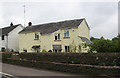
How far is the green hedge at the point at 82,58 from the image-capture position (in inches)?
406

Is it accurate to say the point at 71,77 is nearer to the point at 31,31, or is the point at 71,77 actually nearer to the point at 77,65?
the point at 77,65

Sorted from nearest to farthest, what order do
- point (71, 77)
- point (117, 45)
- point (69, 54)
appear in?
point (71, 77) < point (117, 45) < point (69, 54)

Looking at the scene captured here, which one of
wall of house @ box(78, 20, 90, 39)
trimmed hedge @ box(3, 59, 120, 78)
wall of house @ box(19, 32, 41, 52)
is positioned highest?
wall of house @ box(78, 20, 90, 39)

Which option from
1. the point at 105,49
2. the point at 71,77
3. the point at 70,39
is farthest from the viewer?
the point at 70,39

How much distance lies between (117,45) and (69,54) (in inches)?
161

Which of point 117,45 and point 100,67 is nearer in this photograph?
point 100,67

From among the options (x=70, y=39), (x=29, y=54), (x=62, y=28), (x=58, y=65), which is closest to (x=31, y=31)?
(x=62, y=28)

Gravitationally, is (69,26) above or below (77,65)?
above

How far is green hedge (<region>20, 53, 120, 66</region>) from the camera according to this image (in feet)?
33.9

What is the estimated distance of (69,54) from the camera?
13.1m

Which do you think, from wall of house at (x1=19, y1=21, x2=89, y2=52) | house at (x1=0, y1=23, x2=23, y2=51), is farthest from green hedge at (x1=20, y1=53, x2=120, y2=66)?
house at (x1=0, y1=23, x2=23, y2=51)

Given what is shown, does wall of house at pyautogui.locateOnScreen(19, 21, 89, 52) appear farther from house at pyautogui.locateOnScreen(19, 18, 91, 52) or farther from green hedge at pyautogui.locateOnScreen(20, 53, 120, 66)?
green hedge at pyautogui.locateOnScreen(20, 53, 120, 66)

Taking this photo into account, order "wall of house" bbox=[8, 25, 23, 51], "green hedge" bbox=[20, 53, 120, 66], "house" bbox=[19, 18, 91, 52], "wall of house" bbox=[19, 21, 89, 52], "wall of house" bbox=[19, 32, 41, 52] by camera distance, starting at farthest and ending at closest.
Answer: "wall of house" bbox=[8, 25, 23, 51]
"wall of house" bbox=[19, 32, 41, 52]
"house" bbox=[19, 18, 91, 52]
"wall of house" bbox=[19, 21, 89, 52]
"green hedge" bbox=[20, 53, 120, 66]

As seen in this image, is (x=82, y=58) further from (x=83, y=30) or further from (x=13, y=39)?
(x=13, y=39)
